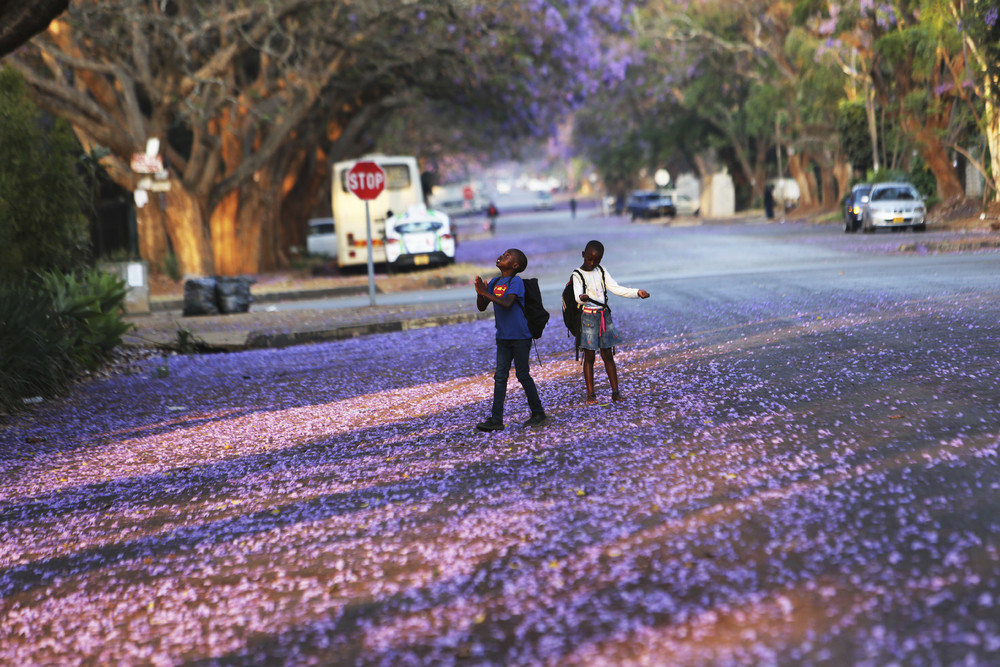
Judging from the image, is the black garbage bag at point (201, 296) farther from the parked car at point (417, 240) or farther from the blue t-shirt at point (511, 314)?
the blue t-shirt at point (511, 314)

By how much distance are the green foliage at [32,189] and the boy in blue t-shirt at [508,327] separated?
298 inches

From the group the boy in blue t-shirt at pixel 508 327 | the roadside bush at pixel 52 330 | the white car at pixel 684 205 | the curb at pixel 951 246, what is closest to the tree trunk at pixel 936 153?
the curb at pixel 951 246

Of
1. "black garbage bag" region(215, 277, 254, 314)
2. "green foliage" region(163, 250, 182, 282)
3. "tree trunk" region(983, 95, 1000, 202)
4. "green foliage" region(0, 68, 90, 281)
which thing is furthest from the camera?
"tree trunk" region(983, 95, 1000, 202)

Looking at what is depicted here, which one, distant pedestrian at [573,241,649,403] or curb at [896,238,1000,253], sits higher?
distant pedestrian at [573,241,649,403]

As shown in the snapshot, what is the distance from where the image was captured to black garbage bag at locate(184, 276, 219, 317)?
21.5 meters

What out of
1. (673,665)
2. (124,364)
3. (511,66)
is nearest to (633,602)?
(673,665)

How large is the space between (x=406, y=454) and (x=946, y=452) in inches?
137

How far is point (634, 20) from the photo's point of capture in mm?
48094

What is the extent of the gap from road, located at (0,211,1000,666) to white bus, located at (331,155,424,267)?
20099 millimetres

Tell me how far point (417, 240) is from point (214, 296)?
9.68m

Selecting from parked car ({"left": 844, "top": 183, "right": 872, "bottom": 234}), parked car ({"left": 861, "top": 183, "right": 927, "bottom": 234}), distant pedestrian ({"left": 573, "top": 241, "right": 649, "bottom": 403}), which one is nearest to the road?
distant pedestrian ({"left": 573, "top": 241, "right": 649, "bottom": 403})

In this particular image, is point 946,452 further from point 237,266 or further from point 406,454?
point 237,266

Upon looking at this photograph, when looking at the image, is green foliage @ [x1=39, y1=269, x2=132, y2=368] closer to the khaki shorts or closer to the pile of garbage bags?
the pile of garbage bags

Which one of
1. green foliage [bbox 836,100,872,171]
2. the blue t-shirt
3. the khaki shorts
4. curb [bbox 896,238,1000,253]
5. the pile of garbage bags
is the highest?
green foliage [bbox 836,100,872,171]
